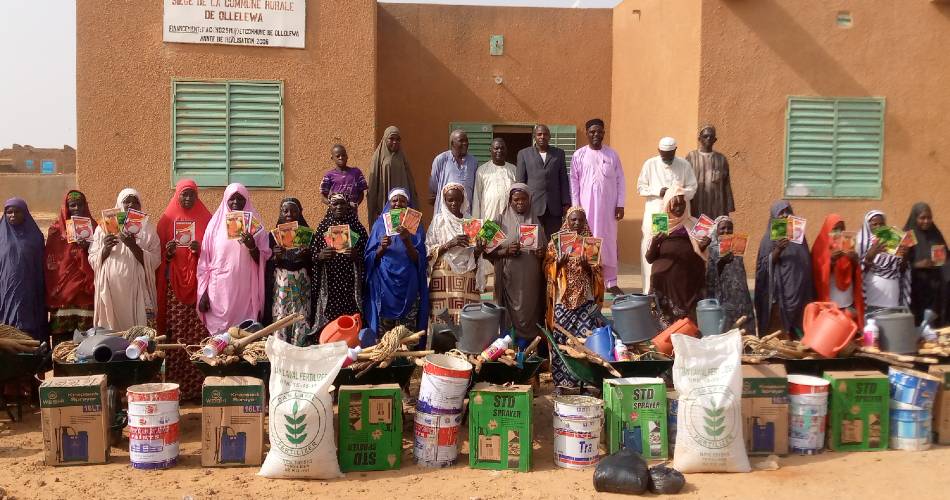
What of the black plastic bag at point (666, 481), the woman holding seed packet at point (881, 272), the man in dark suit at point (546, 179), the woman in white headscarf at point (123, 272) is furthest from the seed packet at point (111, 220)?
the woman holding seed packet at point (881, 272)

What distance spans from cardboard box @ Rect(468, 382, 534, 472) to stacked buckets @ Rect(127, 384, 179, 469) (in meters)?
1.78

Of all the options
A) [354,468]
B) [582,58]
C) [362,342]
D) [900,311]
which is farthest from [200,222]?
[582,58]

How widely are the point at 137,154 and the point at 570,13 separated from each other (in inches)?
254

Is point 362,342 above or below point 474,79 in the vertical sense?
below

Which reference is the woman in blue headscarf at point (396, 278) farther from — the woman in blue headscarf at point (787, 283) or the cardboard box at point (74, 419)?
the woman in blue headscarf at point (787, 283)

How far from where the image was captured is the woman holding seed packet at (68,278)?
6262 millimetres

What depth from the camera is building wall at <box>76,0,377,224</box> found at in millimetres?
9141

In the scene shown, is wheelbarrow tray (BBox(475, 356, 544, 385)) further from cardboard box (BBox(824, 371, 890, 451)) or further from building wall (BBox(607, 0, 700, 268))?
building wall (BBox(607, 0, 700, 268))

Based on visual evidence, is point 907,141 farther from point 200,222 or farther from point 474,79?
point 200,222

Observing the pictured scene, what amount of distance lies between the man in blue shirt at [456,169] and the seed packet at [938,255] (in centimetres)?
402

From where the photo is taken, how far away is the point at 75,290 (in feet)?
20.6

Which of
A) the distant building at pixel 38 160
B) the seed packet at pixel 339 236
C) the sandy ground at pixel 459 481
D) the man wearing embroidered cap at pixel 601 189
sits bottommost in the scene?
the sandy ground at pixel 459 481

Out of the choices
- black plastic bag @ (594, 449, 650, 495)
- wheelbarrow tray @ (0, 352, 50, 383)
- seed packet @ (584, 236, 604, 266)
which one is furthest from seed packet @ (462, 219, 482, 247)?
wheelbarrow tray @ (0, 352, 50, 383)

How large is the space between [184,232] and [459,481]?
295 cm
